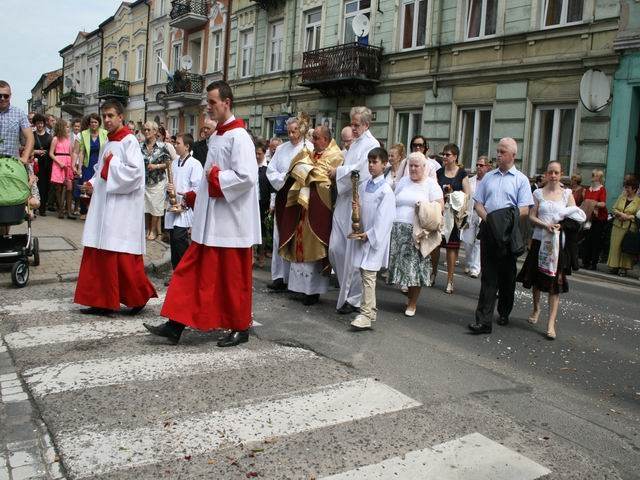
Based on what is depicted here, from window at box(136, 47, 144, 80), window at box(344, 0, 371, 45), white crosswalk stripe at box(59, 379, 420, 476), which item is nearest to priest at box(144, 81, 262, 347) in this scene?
white crosswalk stripe at box(59, 379, 420, 476)

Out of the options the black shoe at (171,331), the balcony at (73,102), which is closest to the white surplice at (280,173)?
the black shoe at (171,331)

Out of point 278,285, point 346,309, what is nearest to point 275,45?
point 278,285

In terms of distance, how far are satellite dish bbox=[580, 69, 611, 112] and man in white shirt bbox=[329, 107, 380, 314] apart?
9.93 meters

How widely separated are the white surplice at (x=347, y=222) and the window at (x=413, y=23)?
48.0 feet

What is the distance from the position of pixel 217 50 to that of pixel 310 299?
92.0 feet

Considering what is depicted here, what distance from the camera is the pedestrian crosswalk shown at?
3.58 meters

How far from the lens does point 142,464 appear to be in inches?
137

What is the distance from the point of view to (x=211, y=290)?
5664 millimetres

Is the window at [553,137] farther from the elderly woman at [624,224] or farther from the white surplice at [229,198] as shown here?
the white surplice at [229,198]

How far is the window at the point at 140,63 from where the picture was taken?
140 feet

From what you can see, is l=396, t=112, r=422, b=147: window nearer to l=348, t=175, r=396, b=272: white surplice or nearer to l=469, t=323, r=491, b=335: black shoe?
l=348, t=175, r=396, b=272: white surplice

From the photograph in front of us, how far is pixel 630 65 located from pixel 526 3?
3595 millimetres

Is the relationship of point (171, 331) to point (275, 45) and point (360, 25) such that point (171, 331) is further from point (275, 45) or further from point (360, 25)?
point (275, 45)

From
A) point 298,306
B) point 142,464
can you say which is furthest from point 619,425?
point 298,306
